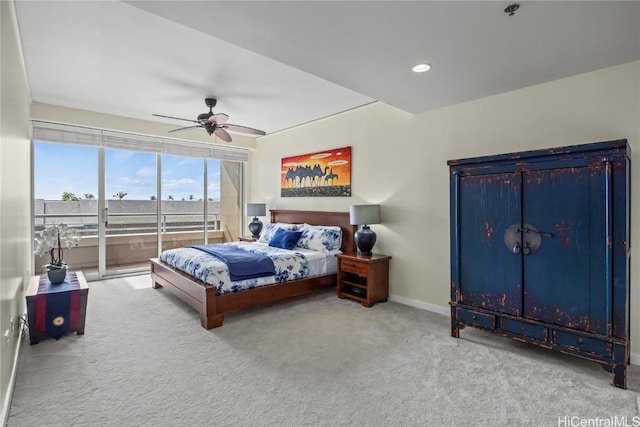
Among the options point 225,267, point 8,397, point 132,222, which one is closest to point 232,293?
point 225,267

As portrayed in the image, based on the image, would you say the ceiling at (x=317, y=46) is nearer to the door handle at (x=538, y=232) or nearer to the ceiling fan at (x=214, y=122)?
the ceiling fan at (x=214, y=122)

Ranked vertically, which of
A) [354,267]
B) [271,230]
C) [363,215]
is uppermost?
[363,215]

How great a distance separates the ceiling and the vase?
Result: 81.5 inches

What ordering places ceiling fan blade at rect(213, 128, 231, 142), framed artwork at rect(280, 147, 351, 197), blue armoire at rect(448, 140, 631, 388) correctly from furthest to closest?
framed artwork at rect(280, 147, 351, 197)
ceiling fan blade at rect(213, 128, 231, 142)
blue armoire at rect(448, 140, 631, 388)

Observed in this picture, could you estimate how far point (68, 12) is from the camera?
7.90 ft

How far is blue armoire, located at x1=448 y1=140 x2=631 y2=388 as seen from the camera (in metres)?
2.22

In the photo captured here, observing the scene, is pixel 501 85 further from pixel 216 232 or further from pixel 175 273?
pixel 216 232

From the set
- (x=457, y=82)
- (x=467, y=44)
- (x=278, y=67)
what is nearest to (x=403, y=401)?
(x=467, y=44)

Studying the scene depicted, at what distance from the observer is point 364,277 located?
404cm

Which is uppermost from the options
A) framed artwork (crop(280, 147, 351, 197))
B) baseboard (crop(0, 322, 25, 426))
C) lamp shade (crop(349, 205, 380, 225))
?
framed artwork (crop(280, 147, 351, 197))

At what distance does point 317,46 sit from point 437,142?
2.05 meters

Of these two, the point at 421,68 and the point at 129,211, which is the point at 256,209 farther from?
the point at 421,68

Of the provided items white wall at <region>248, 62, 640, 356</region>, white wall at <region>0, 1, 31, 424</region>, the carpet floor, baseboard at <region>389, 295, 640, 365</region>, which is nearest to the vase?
the carpet floor
